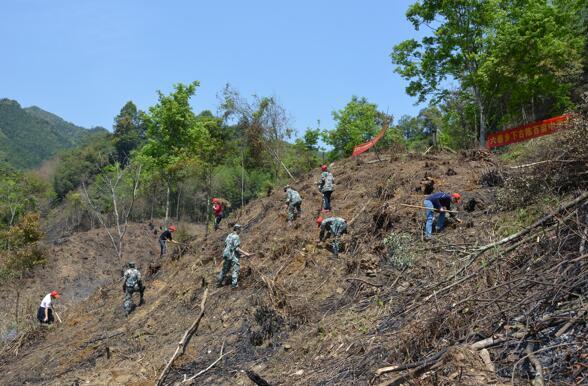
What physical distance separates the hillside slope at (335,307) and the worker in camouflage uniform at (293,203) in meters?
0.46

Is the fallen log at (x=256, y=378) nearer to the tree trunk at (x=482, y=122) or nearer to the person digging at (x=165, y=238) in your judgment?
the person digging at (x=165, y=238)

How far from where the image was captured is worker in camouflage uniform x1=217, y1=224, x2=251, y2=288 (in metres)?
12.1

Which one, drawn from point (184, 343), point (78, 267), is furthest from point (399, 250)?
point (78, 267)

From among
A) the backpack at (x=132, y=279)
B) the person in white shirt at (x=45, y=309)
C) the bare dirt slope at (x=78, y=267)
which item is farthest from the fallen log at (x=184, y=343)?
the bare dirt slope at (x=78, y=267)

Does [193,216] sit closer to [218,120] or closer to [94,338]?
[218,120]

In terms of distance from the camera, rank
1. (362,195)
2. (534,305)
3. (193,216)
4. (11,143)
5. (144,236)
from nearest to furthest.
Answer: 1. (534,305)
2. (362,195)
3. (144,236)
4. (193,216)
5. (11,143)

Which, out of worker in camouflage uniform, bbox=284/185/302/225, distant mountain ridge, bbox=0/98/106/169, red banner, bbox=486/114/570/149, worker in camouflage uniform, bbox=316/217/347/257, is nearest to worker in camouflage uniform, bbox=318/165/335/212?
worker in camouflage uniform, bbox=284/185/302/225

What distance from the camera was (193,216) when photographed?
34406mm

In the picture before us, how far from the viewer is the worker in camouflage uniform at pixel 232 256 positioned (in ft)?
39.6

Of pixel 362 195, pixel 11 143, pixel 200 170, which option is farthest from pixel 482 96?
pixel 11 143

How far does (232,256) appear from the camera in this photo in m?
12.2

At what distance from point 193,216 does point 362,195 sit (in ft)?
67.6

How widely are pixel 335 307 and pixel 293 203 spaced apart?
595cm

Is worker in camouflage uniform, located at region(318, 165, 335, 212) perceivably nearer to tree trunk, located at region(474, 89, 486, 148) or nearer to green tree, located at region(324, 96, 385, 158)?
tree trunk, located at region(474, 89, 486, 148)
